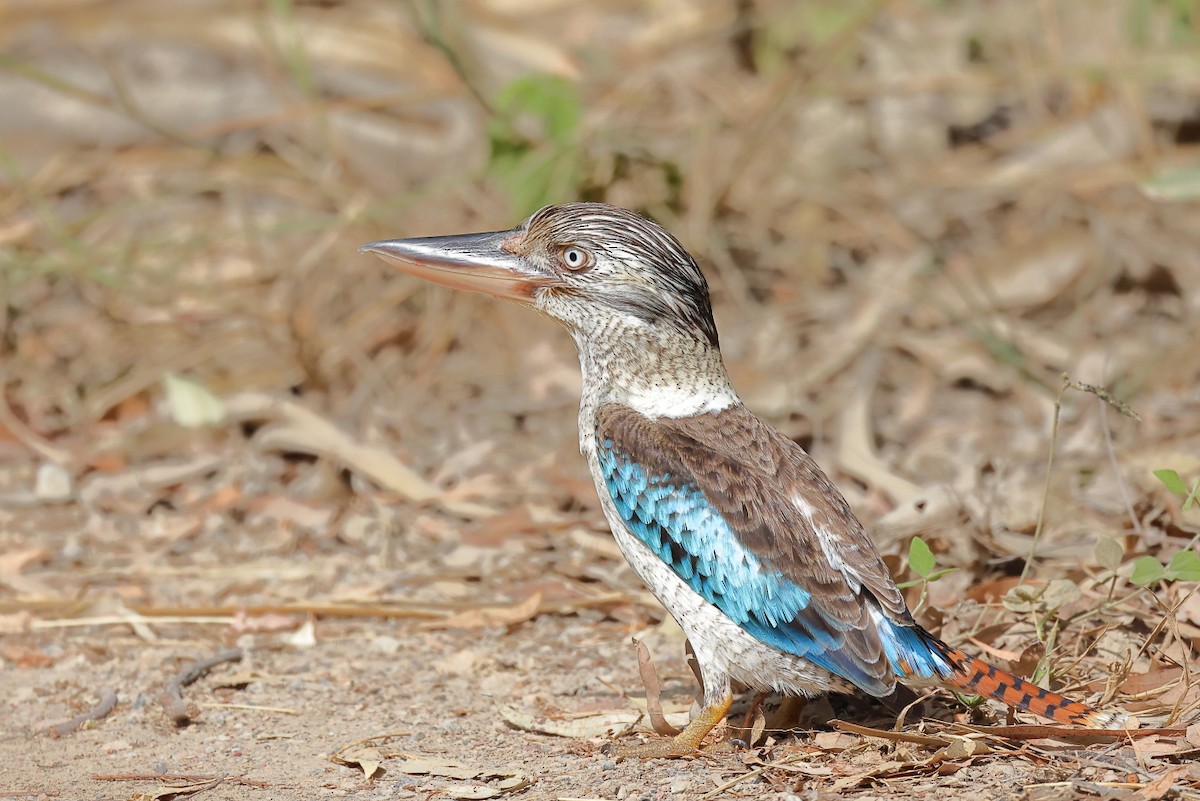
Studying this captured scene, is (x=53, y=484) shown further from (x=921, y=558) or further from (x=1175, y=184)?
(x=1175, y=184)

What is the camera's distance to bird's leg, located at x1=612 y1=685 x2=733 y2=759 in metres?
3.89

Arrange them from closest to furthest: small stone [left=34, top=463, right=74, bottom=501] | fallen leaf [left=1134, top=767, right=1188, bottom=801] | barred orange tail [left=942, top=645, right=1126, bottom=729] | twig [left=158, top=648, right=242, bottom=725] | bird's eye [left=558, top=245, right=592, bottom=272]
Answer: fallen leaf [left=1134, top=767, right=1188, bottom=801] → barred orange tail [left=942, top=645, right=1126, bottom=729] → twig [left=158, top=648, right=242, bottom=725] → bird's eye [left=558, top=245, right=592, bottom=272] → small stone [left=34, top=463, right=74, bottom=501]

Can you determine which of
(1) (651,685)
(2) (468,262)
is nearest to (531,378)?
(2) (468,262)

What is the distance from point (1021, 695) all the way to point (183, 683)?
2603 mm

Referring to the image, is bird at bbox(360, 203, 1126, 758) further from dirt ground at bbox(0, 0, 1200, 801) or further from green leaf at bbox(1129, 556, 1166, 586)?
green leaf at bbox(1129, 556, 1166, 586)

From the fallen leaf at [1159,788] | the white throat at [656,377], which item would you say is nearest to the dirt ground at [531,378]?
the fallen leaf at [1159,788]

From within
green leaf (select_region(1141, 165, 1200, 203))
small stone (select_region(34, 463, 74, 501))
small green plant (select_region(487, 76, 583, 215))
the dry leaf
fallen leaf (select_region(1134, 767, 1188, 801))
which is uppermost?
small green plant (select_region(487, 76, 583, 215))

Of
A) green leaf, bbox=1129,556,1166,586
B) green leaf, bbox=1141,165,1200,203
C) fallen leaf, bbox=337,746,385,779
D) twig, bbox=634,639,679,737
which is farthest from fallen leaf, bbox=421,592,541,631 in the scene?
green leaf, bbox=1141,165,1200,203

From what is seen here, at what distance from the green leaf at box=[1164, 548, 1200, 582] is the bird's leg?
4.12 feet

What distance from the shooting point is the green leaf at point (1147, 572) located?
3.82 m

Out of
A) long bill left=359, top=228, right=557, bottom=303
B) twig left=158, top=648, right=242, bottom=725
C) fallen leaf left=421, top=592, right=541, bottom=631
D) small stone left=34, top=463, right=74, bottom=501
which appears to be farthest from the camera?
small stone left=34, top=463, right=74, bottom=501

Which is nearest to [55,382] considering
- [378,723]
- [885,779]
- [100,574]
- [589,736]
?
[100,574]

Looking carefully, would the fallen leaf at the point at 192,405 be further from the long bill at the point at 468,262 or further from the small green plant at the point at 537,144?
the long bill at the point at 468,262

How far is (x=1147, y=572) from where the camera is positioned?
12.6 ft
